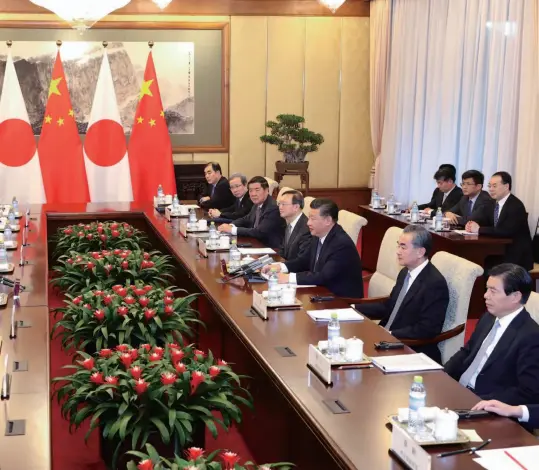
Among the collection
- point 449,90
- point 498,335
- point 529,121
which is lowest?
point 498,335

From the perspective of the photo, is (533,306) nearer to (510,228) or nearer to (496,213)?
(510,228)

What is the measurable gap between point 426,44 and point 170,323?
633 cm

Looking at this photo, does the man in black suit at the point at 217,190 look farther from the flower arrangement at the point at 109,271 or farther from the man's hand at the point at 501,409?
the man's hand at the point at 501,409

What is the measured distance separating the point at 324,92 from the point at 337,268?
254 inches

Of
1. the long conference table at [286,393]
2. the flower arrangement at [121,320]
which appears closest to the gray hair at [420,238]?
the long conference table at [286,393]

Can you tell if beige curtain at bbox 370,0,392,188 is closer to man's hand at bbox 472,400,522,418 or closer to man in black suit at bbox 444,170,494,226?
man in black suit at bbox 444,170,494,226

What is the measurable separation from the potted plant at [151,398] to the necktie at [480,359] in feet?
3.09

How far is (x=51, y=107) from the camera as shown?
948 cm

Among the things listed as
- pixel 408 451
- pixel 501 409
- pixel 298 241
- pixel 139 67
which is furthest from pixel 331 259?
pixel 139 67

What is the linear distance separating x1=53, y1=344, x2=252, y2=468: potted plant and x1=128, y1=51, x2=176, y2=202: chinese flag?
6550 mm

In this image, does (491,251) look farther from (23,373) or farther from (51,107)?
(51,107)

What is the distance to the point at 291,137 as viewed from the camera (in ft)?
34.0

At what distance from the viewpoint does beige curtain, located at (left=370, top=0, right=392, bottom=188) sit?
10430mm

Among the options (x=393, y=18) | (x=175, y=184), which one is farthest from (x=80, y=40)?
(x=393, y=18)
